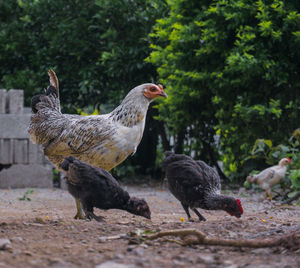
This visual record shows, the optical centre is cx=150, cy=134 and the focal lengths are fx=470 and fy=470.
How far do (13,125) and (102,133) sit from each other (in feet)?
15.7

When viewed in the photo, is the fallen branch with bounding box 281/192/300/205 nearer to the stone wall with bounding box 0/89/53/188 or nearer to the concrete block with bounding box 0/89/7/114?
the stone wall with bounding box 0/89/53/188

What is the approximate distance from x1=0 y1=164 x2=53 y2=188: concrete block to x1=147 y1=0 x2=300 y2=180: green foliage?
8.97 feet

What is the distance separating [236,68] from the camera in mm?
8000

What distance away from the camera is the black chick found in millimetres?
4887

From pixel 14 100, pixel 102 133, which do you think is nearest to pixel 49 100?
pixel 102 133

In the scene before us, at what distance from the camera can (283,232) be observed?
4.02 meters

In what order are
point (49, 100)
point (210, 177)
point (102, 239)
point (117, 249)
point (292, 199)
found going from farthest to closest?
point (292, 199) → point (49, 100) → point (210, 177) → point (102, 239) → point (117, 249)

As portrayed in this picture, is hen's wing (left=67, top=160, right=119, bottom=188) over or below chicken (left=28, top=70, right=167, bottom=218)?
below

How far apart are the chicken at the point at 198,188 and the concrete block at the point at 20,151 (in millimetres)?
4929

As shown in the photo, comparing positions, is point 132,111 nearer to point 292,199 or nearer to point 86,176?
point 86,176

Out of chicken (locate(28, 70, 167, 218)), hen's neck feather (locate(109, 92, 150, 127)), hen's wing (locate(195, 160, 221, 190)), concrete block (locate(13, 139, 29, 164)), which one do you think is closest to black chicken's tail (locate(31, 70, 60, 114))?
chicken (locate(28, 70, 167, 218))

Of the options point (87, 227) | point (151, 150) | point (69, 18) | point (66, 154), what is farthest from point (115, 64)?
point (87, 227)

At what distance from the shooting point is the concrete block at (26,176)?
965cm

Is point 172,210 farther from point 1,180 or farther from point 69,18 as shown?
point 69,18
